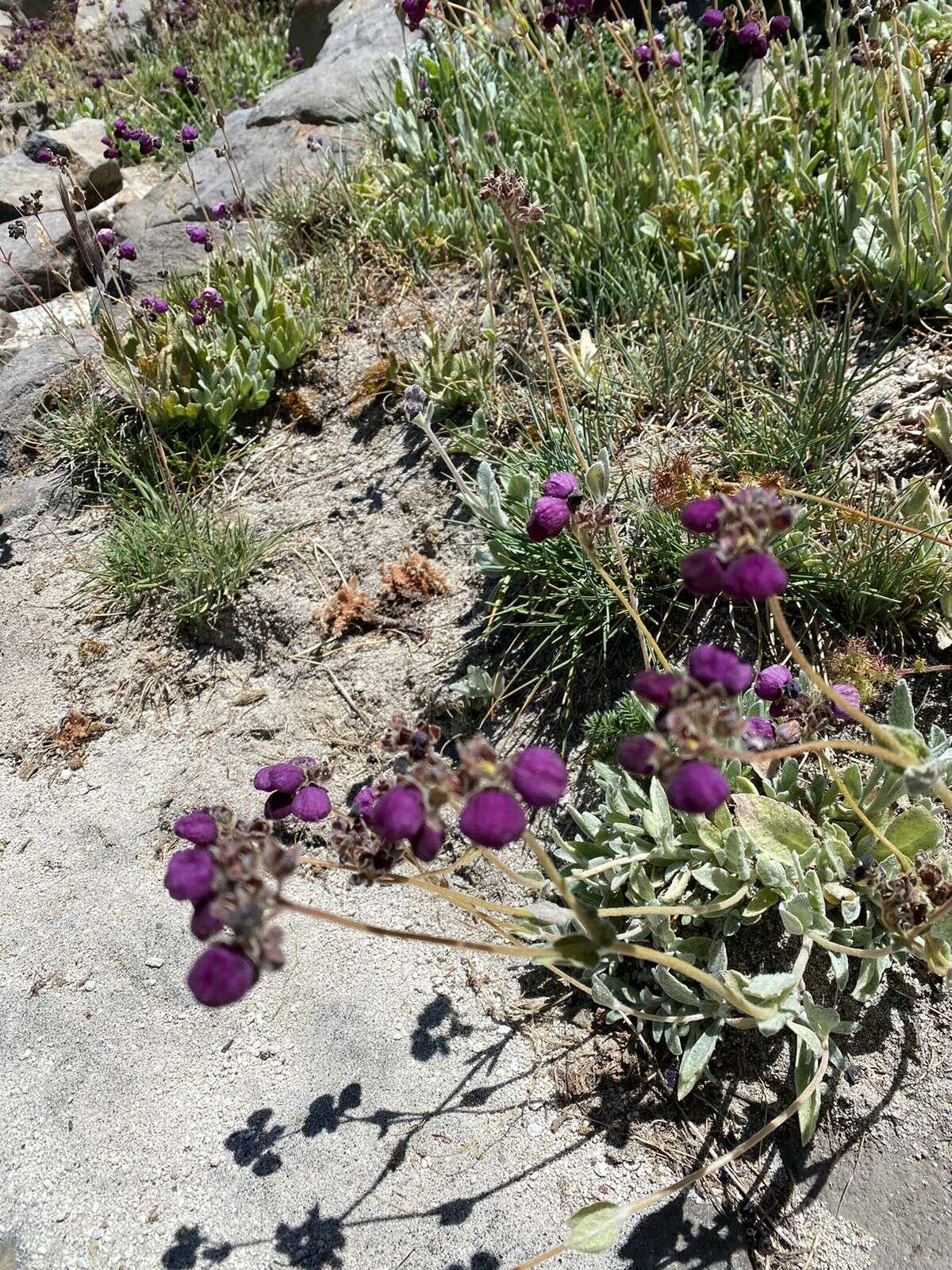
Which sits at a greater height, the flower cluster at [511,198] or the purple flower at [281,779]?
→ the flower cluster at [511,198]

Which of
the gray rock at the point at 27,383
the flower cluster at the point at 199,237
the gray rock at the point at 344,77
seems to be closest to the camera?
the flower cluster at the point at 199,237

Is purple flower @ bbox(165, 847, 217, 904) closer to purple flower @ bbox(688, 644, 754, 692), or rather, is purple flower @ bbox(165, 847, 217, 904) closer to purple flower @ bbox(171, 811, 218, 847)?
purple flower @ bbox(171, 811, 218, 847)

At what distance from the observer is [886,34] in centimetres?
387

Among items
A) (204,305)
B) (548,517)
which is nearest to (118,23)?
(204,305)

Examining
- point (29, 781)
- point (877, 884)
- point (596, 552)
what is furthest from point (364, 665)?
point (877, 884)

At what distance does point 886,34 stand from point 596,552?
273 centimetres

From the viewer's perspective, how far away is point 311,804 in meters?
1.83

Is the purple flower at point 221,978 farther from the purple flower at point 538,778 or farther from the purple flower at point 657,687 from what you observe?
the purple flower at point 657,687

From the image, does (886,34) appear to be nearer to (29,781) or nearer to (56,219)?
(29,781)

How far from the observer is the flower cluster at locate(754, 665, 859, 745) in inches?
81.0

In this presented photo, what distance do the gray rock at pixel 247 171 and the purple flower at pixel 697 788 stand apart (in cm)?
516

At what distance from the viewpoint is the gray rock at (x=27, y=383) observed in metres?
4.61

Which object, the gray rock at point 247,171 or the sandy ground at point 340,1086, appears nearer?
the sandy ground at point 340,1086

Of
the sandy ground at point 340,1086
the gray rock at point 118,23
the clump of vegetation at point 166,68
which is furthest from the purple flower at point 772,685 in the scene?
the gray rock at point 118,23
